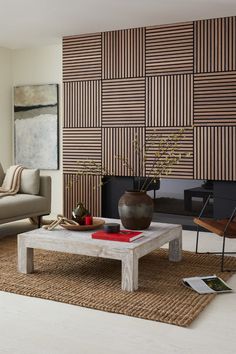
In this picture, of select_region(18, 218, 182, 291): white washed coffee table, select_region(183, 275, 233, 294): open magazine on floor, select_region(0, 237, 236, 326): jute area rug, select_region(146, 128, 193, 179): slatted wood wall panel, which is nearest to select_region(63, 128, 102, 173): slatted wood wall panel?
select_region(146, 128, 193, 179): slatted wood wall panel

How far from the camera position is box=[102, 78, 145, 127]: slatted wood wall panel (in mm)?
5676

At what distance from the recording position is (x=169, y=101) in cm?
550

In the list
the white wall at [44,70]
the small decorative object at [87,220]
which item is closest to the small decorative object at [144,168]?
the small decorative object at [87,220]

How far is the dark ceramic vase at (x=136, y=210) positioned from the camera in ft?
12.2

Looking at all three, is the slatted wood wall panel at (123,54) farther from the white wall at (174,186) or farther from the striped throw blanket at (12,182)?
the striped throw blanket at (12,182)

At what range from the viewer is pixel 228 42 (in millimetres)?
5168

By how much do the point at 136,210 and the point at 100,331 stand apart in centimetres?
130

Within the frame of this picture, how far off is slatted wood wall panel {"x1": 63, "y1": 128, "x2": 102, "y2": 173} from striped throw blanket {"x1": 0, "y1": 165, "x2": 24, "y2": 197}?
82cm

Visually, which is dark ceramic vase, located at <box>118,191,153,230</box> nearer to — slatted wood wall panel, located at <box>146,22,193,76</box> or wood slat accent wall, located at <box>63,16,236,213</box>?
wood slat accent wall, located at <box>63,16,236,213</box>

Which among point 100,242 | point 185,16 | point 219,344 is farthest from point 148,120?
point 219,344

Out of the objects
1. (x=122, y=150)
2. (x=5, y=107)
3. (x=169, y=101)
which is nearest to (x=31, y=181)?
(x=122, y=150)

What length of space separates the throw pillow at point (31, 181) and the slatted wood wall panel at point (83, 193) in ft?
1.82

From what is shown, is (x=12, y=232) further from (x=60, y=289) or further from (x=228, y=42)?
(x=228, y=42)

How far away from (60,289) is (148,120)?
292 cm
